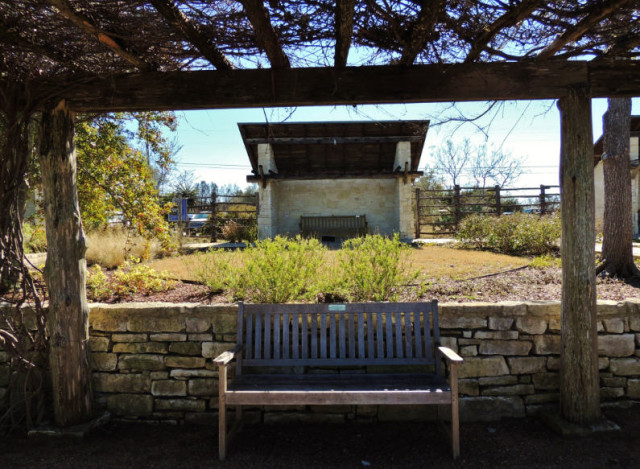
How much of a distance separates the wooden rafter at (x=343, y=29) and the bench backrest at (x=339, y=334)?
180 centimetres

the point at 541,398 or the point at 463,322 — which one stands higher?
the point at 463,322

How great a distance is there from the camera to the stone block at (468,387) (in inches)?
127

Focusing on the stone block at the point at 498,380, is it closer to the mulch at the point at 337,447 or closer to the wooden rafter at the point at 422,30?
the mulch at the point at 337,447

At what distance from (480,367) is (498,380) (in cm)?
18

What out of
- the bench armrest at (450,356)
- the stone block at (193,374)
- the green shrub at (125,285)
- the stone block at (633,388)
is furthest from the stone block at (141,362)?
the stone block at (633,388)

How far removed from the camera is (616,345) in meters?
3.26

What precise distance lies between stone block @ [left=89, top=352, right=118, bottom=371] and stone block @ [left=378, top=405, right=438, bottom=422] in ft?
6.94

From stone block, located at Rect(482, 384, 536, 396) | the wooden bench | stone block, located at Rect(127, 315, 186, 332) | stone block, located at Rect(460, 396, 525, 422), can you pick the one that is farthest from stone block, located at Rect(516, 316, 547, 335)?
the wooden bench

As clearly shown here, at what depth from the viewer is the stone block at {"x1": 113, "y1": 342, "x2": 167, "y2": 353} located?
3314 mm

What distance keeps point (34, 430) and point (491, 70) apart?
4191 mm

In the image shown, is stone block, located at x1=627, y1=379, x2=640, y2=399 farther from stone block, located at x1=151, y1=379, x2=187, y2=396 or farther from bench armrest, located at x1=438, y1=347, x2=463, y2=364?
stone block, located at x1=151, y1=379, x2=187, y2=396

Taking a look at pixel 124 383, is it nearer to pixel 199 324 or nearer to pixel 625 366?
pixel 199 324

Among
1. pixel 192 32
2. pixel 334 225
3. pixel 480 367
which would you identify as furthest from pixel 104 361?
pixel 334 225

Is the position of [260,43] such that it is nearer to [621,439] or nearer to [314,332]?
[314,332]
